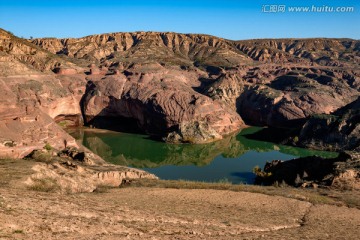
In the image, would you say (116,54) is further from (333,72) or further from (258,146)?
(258,146)

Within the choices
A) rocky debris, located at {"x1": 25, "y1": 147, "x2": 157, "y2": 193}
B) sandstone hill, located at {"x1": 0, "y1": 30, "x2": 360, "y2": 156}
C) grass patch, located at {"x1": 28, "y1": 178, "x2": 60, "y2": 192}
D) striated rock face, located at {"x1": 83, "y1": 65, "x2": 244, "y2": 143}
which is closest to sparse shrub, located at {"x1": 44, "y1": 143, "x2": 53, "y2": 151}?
sandstone hill, located at {"x1": 0, "y1": 30, "x2": 360, "y2": 156}

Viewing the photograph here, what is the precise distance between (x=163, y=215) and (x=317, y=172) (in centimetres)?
2512

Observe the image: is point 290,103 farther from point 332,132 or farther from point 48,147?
point 48,147

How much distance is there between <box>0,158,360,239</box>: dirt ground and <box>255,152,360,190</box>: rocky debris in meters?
9.35

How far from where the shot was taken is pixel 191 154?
65938 millimetres

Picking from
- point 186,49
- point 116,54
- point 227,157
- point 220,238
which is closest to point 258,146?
point 227,157

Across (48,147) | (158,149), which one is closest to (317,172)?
(48,147)

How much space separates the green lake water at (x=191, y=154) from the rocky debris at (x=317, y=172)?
3.80 metres

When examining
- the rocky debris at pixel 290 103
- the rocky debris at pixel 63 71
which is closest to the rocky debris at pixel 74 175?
the rocky debris at pixel 63 71

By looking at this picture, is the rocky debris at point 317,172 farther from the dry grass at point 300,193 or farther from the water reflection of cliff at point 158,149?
the water reflection of cliff at point 158,149

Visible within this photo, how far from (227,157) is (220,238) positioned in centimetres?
4856

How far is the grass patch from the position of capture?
2343 centimetres

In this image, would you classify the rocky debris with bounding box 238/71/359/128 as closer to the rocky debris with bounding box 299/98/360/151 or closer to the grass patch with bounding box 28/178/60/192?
the rocky debris with bounding box 299/98/360/151

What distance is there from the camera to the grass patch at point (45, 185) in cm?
2343
